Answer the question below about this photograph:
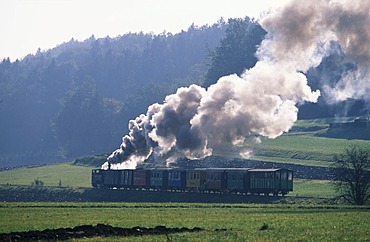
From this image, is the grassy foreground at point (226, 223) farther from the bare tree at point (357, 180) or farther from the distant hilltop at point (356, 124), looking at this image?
the distant hilltop at point (356, 124)

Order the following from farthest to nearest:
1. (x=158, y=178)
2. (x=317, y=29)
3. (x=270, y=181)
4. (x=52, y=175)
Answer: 1. (x=52, y=175)
2. (x=158, y=178)
3. (x=270, y=181)
4. (x=317, y=29)

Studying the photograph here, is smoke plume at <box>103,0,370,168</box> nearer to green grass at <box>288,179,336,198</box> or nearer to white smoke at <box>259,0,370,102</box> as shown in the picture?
white smoke at <box>259,0,370,102</box>

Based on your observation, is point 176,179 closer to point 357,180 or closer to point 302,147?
point 357,180

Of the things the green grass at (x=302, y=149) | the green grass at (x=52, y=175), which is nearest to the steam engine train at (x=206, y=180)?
the green grass at (x=52, y=175)

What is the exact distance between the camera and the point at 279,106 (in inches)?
2918

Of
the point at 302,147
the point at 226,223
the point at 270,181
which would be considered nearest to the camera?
the point at 226,223

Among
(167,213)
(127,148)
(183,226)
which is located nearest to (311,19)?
(167,213)

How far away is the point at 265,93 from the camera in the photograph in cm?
7212

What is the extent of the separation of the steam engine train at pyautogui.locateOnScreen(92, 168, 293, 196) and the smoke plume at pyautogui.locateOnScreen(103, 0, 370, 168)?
2586 mm

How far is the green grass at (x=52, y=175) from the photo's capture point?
121 m

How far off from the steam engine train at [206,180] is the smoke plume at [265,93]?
102 inches

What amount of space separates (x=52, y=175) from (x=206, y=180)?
53461mm

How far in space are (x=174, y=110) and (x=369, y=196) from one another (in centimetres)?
2246

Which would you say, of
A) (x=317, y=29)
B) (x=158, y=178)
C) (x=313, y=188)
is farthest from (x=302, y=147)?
(x=317, y=29)
